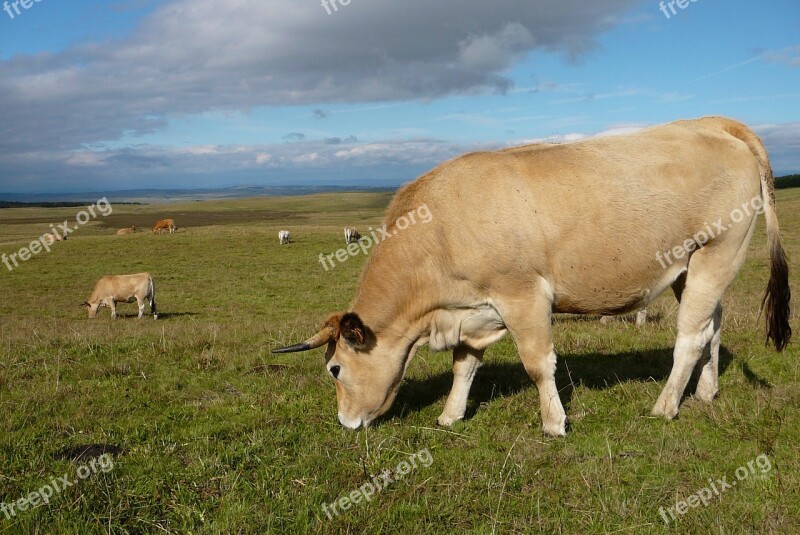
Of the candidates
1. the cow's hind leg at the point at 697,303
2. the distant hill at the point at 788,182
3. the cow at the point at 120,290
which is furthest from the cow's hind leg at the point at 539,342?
the distant hill at the point at 788,182

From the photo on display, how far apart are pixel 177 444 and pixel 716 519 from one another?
4.39 metres

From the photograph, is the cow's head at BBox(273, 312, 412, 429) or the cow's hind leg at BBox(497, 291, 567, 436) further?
the cow's head at BBox(273, 312, 412, 429)

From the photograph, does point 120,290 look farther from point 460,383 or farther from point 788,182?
point 788,182

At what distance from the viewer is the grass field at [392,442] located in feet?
14.0

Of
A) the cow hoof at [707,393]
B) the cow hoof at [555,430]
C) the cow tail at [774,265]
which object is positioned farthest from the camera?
the cow hoof at [707,393]

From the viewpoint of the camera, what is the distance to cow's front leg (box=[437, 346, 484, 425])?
653cm

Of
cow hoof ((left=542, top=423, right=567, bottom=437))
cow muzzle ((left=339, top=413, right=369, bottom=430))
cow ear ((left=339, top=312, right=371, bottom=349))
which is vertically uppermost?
cow ear ((left=339, top=312, right=371, bottom=349))

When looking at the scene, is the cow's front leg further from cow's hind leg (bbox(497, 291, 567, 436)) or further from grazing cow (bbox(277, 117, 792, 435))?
cow's hind leg (bbox(497, 291, 567, 436))

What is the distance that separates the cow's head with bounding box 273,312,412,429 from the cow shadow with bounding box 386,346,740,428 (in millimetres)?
522

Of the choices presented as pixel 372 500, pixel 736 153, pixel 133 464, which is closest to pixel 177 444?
pixel 133 464

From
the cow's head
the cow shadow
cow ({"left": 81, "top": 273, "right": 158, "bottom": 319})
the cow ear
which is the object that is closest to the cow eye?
the cow's head

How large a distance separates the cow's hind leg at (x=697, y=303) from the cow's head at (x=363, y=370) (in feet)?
9.26

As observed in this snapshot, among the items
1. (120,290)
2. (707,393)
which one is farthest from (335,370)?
(120,290)

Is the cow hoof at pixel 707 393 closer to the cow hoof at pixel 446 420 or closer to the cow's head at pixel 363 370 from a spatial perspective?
the cow hoof at pixel 446 420
